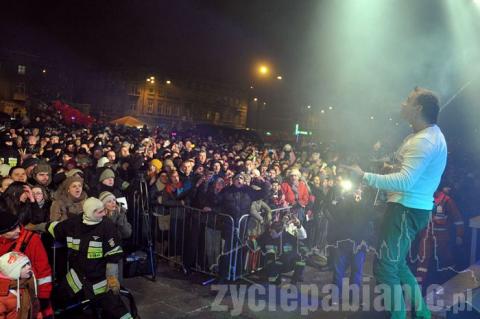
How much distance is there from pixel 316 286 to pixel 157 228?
3.01 metres

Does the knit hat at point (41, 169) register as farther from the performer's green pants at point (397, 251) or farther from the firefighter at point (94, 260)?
the performer's green pants at point (397, 251)

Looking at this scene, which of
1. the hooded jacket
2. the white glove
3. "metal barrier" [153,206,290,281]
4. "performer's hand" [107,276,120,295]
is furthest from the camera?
the white glove

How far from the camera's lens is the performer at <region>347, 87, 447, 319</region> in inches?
128

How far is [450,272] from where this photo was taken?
702 centimetres

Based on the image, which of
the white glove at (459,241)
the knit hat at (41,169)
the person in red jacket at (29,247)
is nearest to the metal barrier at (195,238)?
the knit hat at (41,169)

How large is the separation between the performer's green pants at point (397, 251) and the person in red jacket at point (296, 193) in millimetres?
4922

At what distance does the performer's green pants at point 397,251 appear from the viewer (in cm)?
333

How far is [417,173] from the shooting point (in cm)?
322

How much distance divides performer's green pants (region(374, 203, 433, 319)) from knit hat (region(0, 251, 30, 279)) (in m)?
3.00

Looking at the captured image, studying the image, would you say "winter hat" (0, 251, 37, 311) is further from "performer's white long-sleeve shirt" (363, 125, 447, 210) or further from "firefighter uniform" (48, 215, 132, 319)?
Answer: "performer's white long-sleeve shirt" (363, 125, 447, 210)

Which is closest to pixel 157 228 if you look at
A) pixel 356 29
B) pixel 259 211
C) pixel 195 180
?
pixel 195 180

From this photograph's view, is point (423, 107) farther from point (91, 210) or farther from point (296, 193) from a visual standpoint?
point (296, 193)

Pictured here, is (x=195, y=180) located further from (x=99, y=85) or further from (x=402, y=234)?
(x=99, y=85)

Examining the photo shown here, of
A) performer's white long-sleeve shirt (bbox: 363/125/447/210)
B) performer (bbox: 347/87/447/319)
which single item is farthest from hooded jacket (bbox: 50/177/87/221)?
performer's white long-sleeve shirt (bbox: 363/125/447/210)
